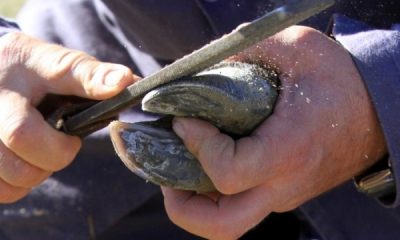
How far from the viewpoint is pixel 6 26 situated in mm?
1333

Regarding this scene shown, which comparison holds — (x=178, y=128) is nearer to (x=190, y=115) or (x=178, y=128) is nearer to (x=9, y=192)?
(x=190, y=115)

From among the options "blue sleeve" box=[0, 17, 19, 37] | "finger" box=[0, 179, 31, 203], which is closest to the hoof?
"finger" box=[0, 179, 31, 203]

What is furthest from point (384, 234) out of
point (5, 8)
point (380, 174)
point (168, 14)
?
point (5, 8)

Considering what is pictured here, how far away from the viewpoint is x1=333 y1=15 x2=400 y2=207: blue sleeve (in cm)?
102

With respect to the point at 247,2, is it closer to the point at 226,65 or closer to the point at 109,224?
the point at 226,65

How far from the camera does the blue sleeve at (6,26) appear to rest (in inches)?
50.0

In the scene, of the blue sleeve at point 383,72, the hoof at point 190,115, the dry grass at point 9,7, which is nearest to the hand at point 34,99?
the hoof at point 190,115

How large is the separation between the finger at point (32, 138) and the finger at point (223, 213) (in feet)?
0.62

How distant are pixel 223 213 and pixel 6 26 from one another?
544 mm

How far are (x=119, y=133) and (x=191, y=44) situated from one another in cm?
32

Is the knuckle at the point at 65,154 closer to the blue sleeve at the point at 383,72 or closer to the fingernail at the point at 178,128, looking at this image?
the fingernail at the point at 178,128

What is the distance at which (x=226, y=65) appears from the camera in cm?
101

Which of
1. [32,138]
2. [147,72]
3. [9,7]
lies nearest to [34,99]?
[32,138]

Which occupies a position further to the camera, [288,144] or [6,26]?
[6,26]
